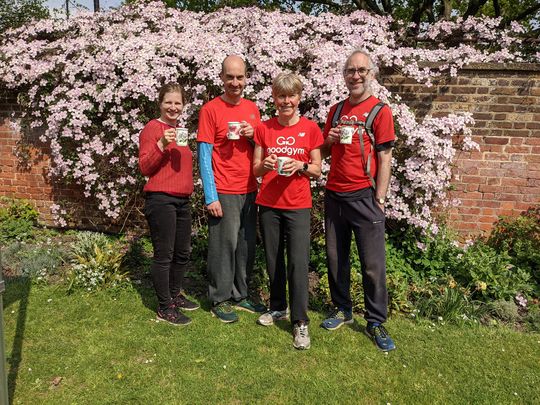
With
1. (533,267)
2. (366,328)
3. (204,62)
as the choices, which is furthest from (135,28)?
(533,267)

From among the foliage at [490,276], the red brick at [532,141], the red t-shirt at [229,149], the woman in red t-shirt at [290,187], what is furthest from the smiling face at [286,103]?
the red brick at [532,141]

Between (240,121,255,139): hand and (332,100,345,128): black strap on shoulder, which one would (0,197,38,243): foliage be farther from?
(332,100,345,128): black strap on shoulder

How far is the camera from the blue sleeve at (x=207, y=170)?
10.6ft

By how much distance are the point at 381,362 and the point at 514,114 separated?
3.43 meters

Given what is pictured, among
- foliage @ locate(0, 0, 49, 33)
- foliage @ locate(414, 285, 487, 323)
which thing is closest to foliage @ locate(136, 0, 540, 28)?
foliage @ locate(0, 0, 49, 33)

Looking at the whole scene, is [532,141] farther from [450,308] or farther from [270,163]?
[270,163]

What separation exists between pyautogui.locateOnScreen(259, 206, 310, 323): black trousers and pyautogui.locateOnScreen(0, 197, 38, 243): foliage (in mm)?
4073

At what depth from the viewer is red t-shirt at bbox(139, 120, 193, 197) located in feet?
10.4

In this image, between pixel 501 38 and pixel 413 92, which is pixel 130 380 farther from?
pixel 501 38

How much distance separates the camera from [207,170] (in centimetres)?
324

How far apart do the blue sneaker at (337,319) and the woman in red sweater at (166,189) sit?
120 cm

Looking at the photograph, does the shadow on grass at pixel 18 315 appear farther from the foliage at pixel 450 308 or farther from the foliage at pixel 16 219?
the foliage at pixel 450 308

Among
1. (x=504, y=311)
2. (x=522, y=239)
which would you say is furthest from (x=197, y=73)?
(x=522, y=239)

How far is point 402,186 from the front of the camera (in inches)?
185
